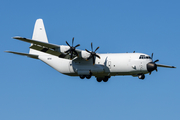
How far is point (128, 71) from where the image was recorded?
32.6 m

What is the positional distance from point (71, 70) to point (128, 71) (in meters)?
6.10

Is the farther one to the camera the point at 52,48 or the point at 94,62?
the point at 94,62

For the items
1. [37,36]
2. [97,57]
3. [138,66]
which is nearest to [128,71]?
[138,66]

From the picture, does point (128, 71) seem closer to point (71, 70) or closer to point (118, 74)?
point (118, 74)

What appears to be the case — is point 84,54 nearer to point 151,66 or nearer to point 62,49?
point 62,49

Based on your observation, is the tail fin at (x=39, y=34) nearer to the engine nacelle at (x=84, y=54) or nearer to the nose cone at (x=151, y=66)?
the engine nacelle at (x=84, y=54)

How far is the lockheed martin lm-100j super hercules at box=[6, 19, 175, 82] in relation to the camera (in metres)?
32.2

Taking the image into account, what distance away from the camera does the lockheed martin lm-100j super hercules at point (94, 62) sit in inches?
1270

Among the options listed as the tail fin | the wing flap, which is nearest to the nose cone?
the wing flap

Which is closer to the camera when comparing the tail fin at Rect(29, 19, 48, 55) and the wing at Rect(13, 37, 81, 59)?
the wing at Rect(13, 37, 81, 59)

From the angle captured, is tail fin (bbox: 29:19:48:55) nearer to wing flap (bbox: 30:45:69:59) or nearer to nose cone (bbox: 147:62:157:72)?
wing flap (bbox: 30:45:69:59)

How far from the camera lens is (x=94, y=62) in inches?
1305

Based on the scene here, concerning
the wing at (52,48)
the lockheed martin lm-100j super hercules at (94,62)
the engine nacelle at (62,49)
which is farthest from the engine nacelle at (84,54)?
the engine nacelle at (62,49)

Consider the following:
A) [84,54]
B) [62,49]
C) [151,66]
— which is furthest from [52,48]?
[151,66]
